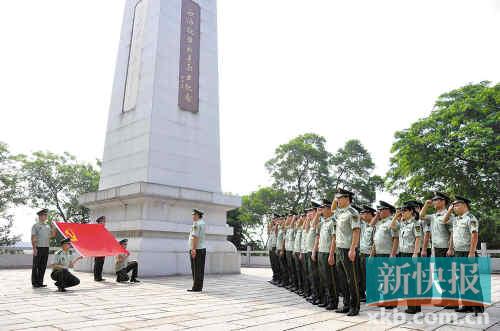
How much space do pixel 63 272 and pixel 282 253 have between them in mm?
4840

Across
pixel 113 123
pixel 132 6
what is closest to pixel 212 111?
pixel 113 123

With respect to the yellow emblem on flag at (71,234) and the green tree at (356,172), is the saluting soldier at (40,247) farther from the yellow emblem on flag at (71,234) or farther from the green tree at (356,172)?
the green tree at (356,172)

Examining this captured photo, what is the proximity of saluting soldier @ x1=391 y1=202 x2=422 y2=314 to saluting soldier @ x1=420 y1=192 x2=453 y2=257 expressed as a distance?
199mm

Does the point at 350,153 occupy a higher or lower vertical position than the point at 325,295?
higher

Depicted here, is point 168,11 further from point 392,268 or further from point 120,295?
point 392,268

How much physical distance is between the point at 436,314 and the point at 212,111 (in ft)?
30.4

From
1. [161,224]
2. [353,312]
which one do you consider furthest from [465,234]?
[161,224]

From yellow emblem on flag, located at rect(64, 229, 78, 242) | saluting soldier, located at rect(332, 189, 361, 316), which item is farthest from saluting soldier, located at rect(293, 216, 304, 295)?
yellow emblem on flag, located at rect(64, 229, 78, 242)

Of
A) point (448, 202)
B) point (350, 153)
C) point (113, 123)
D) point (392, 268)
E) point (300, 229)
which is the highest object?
point (350, 153)

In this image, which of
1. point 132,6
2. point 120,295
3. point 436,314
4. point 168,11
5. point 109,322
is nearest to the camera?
point 109,322

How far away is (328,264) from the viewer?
5852 mm

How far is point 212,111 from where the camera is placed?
497 inches

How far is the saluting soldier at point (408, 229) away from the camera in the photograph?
19.0ft

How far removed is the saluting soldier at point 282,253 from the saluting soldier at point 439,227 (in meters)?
3.70
